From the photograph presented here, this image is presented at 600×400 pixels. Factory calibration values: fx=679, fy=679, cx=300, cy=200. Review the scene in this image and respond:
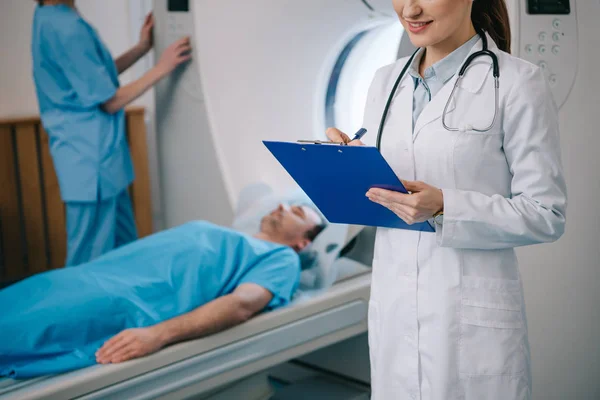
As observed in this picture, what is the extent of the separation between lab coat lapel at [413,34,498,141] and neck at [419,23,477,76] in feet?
0.13

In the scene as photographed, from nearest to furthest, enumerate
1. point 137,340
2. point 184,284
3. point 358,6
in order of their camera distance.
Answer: point 137,340
point 184,284
point 358,6

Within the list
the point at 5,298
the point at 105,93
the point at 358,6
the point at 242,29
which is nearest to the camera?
the point at 5,298

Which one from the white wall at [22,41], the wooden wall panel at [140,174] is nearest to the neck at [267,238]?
the wooden wall panel at [140,174]

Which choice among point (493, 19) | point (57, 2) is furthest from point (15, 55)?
point (493, 19)

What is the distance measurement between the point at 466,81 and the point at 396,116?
0.46 feet

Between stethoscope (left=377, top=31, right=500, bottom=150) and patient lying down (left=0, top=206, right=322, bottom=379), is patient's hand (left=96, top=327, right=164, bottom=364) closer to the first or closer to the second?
patient lying down (left=0, top=206, right=322, bottom=379)

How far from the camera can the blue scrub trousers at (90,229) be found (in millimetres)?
2921

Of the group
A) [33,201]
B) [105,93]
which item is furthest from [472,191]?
[33,201]

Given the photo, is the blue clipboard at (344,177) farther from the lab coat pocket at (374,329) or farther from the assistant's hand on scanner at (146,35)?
the assistant's hand on scanner at (146,35)

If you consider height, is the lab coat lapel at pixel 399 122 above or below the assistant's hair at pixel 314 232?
above

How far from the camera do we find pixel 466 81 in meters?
1.17

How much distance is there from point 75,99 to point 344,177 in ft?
6.69

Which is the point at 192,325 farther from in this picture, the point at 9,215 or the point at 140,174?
the point at 140,174

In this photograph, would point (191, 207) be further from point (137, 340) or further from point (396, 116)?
point (396, 116)
